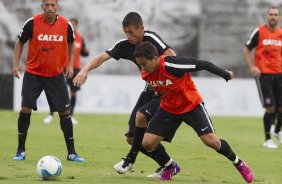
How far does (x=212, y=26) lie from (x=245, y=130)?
256 inches

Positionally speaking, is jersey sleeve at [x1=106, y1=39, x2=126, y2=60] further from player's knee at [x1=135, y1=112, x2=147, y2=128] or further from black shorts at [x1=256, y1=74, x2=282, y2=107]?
black shorts at [x1=256, y1=74, x2=282, y2=107]

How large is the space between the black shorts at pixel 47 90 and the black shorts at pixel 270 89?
15.3ft

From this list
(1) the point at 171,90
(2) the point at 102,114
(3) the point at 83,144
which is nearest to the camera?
(1) the point at 171,90

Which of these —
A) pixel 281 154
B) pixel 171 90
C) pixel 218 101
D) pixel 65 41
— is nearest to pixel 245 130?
pixel 218 101

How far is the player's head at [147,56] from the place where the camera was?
8.85m

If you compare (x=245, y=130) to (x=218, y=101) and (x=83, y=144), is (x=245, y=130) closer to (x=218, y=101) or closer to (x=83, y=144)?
(x=218, y=101)

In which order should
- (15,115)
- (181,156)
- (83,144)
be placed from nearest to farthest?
(181,156), (83,144), (15,115)

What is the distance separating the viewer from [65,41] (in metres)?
11.5

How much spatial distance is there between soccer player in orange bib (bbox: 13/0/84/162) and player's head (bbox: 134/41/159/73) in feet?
8.81

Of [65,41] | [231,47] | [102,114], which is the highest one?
[65,41]

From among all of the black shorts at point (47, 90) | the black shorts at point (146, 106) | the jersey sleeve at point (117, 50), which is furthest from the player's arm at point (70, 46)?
the black shorts at point (146, 106)

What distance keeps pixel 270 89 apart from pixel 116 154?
3.67 meters

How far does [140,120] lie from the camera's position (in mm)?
9719

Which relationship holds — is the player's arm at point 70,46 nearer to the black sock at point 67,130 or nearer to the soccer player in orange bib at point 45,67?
the soccer player in orange bib at point 45,67
